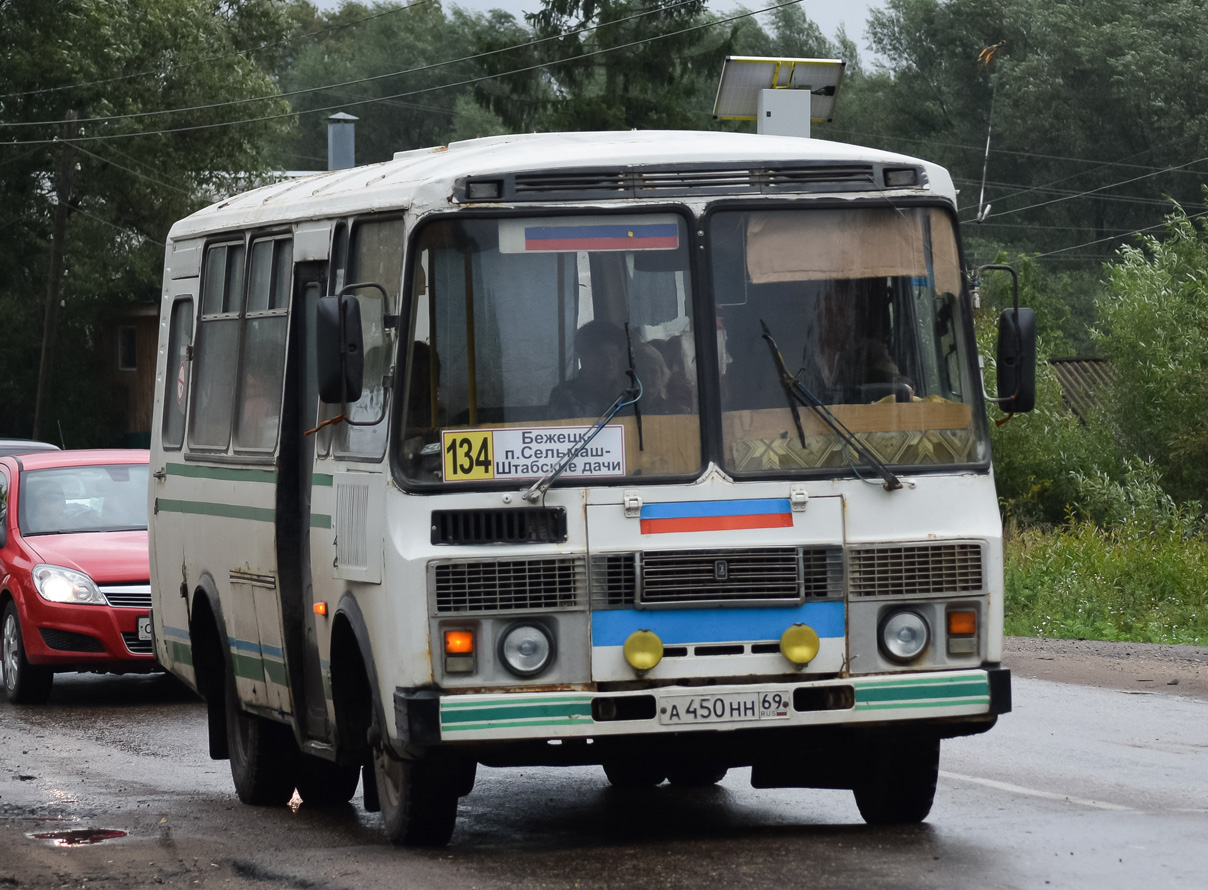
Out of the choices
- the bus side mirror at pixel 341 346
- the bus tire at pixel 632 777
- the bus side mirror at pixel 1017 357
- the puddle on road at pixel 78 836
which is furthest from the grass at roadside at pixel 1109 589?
the bus side mirror at pixel 341 346

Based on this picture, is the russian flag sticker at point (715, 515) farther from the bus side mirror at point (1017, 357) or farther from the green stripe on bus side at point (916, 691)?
the bus side mirror at point (1017, 357)

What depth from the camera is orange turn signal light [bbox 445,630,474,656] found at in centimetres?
739

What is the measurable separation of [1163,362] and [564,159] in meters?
22.5

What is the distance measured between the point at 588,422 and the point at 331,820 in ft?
10.1

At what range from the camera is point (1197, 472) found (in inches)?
1158

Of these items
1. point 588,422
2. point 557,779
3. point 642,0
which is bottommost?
point 557,779

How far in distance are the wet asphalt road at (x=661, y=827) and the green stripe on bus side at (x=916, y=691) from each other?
1.89 feet

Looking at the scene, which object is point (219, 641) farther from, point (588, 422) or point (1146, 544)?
point (1146, 544)

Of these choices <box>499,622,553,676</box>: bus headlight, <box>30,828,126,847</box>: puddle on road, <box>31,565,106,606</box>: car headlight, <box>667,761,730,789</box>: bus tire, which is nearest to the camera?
<box>499,622,553,676</box>: bus headlight

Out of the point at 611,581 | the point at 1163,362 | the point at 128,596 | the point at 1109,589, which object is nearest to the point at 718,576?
the point at 611,581

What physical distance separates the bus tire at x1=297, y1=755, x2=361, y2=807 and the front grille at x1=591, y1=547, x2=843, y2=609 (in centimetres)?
324

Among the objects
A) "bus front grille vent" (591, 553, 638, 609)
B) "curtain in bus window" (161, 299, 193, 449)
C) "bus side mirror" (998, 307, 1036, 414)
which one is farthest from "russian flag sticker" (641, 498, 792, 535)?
"curtain in bus window" (161, 299, 193, 449)

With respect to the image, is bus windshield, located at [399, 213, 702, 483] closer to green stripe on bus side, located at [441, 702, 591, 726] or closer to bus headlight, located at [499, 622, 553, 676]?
bus headlight, located at [499, 622, 553, 676]

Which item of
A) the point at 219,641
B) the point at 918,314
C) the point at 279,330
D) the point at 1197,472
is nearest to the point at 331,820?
the point at 219,641
